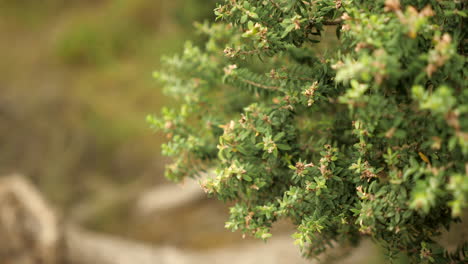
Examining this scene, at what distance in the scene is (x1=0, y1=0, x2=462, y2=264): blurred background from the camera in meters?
6.27

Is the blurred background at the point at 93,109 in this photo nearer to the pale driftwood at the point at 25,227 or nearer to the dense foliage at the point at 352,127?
the pale driftwood at the point at 25,227

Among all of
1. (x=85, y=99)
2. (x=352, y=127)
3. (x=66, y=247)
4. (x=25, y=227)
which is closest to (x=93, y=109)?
(x=85, y=99)

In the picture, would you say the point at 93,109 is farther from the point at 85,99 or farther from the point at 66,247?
the point at 66,247

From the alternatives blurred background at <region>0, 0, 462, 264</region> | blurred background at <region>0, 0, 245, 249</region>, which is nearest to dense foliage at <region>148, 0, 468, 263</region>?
blurred background at <region>0, 0, 462, 264</region>

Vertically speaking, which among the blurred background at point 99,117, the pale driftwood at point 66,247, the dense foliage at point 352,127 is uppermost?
the blurred background at point 99,117

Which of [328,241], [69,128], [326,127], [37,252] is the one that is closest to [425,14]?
[326,127]

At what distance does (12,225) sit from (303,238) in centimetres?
441

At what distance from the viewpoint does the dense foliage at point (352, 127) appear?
4.72 ft

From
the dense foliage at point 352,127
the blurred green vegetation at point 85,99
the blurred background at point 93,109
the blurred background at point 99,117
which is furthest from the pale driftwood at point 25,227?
the dense foliage at point 352,127

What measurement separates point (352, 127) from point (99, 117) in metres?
6.79

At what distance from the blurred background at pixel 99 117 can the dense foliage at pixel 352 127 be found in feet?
9.20

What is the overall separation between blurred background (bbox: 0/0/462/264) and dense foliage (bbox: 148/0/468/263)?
9.20 ft

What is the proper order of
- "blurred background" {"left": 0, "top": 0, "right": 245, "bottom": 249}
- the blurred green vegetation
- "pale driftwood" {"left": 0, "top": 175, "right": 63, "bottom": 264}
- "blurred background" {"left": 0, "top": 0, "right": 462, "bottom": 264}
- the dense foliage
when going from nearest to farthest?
the dense foliage < "pale driftwood" {"left": 0, "top": 175, "right": 63, "bottom": 264} < "blurred background" {"left": 0, "top": 0, "right": 462, "bottom": 264} < "blurred background" {"left": 0, "top": 0, "right": 245, "bottom": 249} < the blurred green vegetation

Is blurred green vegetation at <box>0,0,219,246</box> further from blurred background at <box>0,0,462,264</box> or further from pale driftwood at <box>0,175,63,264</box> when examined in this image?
pale driftwood at <box>0,175,63,264</box>
